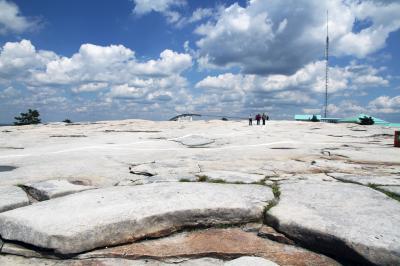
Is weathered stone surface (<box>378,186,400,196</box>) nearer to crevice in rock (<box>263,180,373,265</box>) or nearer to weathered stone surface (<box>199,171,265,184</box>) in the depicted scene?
weathered stone surface (<box>199,171,265,184</box>)

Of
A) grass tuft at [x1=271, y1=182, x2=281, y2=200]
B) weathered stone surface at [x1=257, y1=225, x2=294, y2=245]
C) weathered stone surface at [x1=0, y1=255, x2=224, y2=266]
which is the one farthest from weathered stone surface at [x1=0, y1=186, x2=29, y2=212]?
grass tuft at [x1=271, y1=182, x2=281, y2=200]

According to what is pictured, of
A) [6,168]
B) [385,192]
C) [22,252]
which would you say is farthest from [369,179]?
[6,168]

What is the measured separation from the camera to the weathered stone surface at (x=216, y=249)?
253cm

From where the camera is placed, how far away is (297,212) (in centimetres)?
306

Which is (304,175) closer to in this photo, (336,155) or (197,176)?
(197,176)

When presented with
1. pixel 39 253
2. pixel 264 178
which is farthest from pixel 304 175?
pixel 39 253

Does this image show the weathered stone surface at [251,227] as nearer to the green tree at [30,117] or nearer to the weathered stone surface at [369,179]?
the weathered stone surface at [369,179]

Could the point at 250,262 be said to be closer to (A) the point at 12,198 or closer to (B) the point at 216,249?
(B) the point at 216,249

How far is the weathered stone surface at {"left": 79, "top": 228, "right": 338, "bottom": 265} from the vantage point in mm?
2533

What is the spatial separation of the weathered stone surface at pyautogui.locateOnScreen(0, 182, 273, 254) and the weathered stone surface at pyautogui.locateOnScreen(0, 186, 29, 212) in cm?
32

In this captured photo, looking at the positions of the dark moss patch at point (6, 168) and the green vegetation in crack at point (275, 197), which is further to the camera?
the dark moss patch at point (6, 168)

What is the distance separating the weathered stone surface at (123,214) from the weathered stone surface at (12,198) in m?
0.32

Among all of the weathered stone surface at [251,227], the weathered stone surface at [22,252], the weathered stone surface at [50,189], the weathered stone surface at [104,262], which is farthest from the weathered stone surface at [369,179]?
the weathered stone surface at [22,252]

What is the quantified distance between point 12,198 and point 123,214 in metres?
1.47
